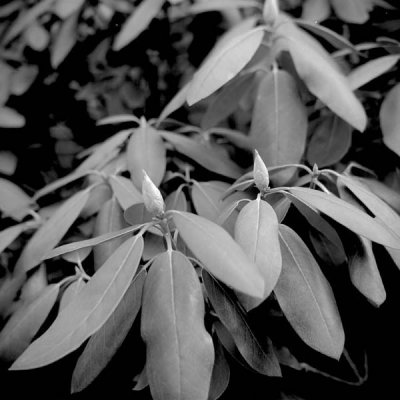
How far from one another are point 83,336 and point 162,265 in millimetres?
175

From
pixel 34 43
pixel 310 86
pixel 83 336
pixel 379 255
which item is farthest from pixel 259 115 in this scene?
pixel 34 43

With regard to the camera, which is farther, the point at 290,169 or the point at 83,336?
the point at 290,169

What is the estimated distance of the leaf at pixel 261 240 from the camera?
64cm

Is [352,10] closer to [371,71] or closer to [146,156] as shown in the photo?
[371,71]

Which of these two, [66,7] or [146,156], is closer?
[146,156]

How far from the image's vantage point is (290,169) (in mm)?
943

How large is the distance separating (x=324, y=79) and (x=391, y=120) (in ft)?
0.63

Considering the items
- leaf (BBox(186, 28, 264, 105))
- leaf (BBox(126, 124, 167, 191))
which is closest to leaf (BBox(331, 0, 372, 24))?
leaf (BBox(186, 28, 264, 105))

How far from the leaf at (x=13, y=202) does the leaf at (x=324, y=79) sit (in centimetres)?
78

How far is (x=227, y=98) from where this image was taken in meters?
1.12

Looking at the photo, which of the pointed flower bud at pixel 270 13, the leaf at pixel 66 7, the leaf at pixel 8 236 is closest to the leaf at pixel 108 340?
the leaf at pixel 8 236

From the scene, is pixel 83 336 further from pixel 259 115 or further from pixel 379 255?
pixel 379 255

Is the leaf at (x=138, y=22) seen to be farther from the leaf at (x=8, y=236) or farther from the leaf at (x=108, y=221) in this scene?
the leaf at (x=8, y=236)

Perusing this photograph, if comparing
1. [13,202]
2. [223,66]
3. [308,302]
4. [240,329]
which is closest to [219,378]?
[240,329]
